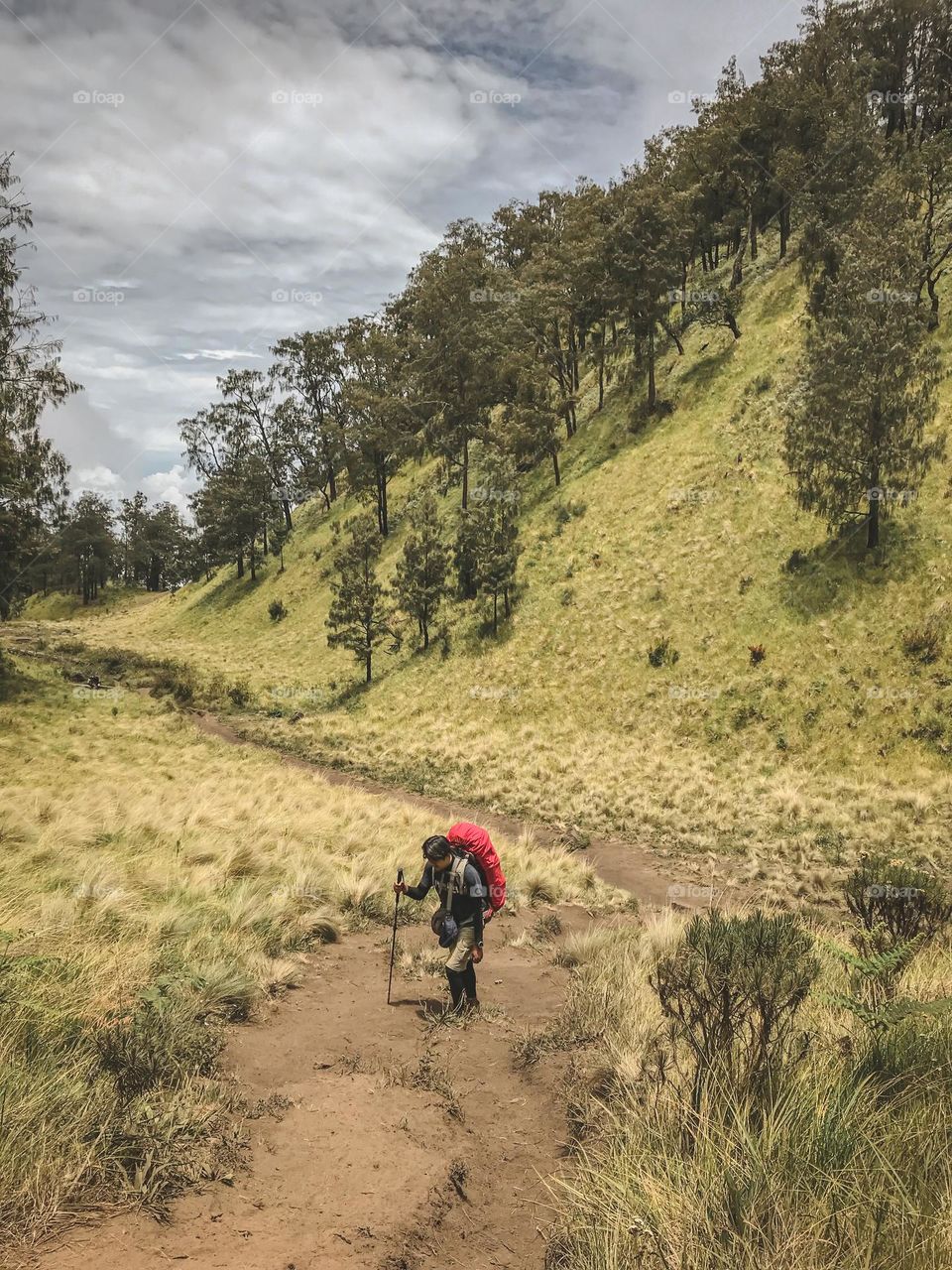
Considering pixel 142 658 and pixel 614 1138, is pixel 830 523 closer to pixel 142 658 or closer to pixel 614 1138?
pixel 614 1138

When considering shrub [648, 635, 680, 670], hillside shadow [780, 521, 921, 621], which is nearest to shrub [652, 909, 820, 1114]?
hillside shadow [780, 521, 921, 621]

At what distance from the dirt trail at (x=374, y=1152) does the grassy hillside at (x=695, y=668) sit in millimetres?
9766

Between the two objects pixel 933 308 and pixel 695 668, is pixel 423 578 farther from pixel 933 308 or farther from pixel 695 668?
pixel 933 308

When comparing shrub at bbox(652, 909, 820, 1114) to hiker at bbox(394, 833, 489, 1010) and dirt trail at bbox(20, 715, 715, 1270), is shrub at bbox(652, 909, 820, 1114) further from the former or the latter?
hiker at bbox(394, 833, 489, 1010)

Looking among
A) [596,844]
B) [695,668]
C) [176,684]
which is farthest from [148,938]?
[176,684]

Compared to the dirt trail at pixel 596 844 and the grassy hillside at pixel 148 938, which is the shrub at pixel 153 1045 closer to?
the grassy hillside at pixel 148 938

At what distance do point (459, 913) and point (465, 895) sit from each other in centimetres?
24

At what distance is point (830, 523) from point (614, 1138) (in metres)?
24.8

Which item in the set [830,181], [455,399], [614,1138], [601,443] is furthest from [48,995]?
[830,181]

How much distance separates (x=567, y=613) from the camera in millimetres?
30781

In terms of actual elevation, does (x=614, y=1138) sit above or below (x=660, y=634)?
below

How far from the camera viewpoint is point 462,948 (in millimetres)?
6977

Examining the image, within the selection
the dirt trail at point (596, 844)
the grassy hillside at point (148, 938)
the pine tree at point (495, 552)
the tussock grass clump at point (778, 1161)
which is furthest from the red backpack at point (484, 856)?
the pine tree at point (495, 552)

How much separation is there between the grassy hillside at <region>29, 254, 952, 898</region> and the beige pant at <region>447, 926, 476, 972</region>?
8987 millimetres
